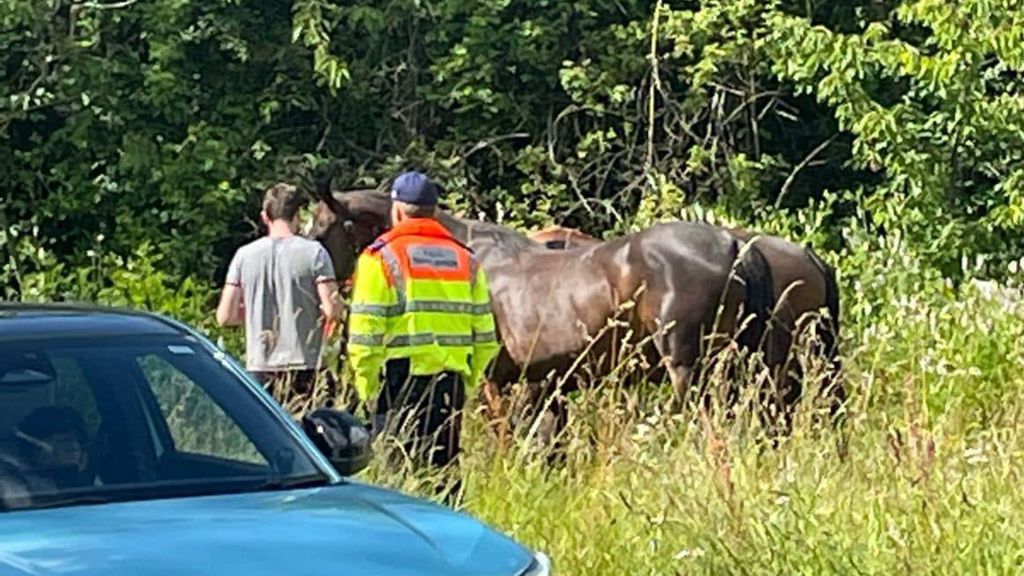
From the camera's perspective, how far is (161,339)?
5.92 meters

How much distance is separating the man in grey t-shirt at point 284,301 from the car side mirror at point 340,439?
13.7 ft

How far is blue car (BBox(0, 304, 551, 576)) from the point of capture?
463cm

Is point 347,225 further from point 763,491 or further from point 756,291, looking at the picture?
point 763,491

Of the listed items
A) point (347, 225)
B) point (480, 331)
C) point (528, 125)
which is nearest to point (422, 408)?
point (480, 331)

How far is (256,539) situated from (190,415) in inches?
50.2

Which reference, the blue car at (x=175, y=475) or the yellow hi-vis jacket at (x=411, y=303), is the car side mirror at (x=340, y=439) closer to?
the blue car at (x=175, y=475)

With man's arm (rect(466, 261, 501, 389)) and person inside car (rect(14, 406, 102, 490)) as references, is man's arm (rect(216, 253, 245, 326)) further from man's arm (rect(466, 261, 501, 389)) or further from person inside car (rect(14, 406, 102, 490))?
person inside car (rect(14, 406, 102, 490))

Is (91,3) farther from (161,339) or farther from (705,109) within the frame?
(161,339)

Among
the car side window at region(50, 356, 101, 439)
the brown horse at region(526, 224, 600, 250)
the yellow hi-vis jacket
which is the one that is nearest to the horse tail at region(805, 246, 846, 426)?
the brown horse at region(526, 224, 600, 250)

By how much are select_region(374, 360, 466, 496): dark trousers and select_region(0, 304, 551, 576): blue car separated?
2966mm

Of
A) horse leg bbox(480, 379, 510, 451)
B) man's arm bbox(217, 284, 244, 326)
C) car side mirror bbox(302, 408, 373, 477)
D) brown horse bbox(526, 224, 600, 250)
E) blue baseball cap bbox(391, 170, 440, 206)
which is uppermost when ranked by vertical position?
blue baseball cap bbox(391, 170, 440, 206)

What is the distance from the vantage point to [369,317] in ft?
28.9

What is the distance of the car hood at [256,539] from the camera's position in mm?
4527

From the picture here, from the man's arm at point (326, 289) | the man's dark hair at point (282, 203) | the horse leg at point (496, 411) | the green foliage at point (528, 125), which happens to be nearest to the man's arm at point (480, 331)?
the horse leg at point (496, 411)
